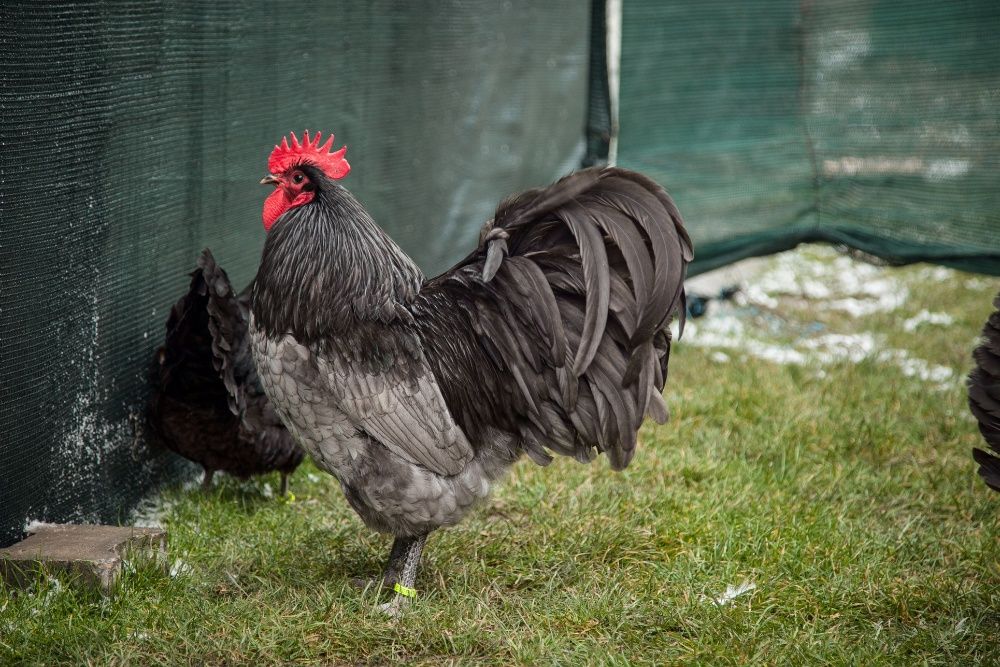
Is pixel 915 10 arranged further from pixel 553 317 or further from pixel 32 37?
pixel 32 37

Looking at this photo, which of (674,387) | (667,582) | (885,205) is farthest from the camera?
(885,205)

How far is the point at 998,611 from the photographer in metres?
3.49

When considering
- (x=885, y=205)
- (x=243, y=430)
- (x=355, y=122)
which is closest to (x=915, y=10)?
(x=885, y=205)

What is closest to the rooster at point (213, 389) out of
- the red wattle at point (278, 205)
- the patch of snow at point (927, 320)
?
the red wattle at point (278, 205)

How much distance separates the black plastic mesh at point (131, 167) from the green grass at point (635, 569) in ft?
1.65

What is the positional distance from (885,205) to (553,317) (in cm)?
425

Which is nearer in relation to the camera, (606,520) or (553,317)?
(553,317)

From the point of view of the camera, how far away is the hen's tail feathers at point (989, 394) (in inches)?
129

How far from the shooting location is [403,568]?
3582mm

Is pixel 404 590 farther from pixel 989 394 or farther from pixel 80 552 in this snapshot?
pixel 989 394

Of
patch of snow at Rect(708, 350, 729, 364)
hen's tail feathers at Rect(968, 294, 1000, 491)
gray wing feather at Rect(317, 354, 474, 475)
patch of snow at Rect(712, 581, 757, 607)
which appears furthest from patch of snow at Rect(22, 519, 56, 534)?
patch of snow at Rect(708, 350, 729, 364)

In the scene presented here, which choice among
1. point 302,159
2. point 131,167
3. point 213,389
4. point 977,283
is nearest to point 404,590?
point 213,389

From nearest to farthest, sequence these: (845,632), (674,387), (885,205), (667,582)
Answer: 1. (845,632)
2. (667,582)
3. (674,387)
4. (885,205)

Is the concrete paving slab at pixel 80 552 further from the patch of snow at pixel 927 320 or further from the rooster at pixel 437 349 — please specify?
the patch of snow at pixel 927 320
